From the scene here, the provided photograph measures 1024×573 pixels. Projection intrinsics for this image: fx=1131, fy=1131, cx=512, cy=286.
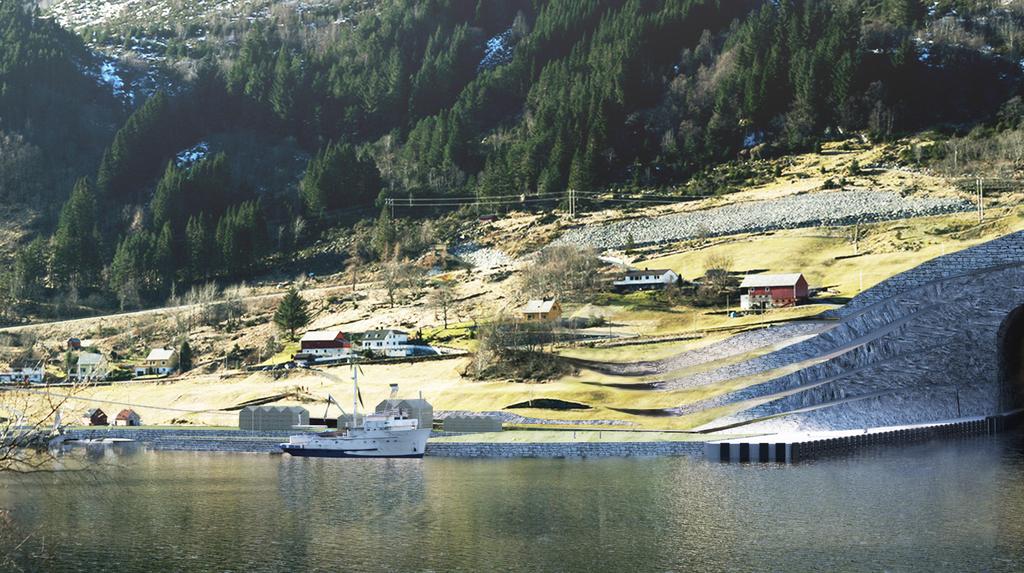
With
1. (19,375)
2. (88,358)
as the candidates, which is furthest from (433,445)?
(19,375)

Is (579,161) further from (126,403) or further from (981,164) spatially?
(126,403)

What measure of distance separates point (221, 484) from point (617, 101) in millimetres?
115971

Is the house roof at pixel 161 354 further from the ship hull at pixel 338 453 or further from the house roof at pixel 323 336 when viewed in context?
the ship hull at pixel 338 453

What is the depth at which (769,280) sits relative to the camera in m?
108

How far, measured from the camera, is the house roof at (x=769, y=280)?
10569 centimetres

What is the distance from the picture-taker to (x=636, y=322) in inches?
4304

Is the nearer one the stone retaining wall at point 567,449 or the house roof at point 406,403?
the stone retaining wall at point 567,449

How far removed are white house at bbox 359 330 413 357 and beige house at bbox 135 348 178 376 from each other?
72.4 ft

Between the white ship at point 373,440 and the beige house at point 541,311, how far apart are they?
23.9 m

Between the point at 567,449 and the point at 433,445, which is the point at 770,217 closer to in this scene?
the point at 567,449

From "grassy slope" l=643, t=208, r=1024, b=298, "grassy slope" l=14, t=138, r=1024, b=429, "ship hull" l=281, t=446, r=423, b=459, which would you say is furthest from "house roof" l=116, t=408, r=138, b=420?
"grassy slope" l=643, t=208, r=1024, b=298

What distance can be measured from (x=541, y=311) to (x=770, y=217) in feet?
124

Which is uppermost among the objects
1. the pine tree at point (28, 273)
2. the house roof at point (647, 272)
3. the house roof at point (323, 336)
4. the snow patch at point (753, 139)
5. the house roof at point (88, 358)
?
the snow patch at point (753, 139)

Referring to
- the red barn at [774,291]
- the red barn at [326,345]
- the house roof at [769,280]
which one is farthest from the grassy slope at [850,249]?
the red barn at [326,345]
